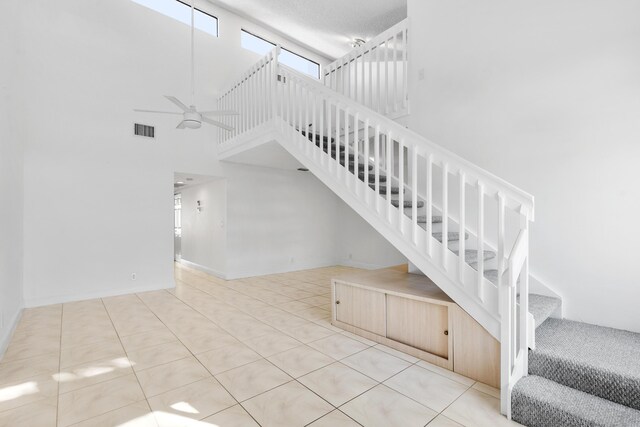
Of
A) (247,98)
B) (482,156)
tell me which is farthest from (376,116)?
(247,98)

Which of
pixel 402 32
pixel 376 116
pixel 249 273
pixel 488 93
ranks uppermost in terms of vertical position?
pixel 402 32

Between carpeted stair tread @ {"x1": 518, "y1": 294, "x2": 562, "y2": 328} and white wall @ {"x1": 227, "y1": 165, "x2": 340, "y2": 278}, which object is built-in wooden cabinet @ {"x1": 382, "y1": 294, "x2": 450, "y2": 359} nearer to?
carpeted stair tread @ {"x1": 518, "y1": 294, "x2": 562, "y2": 328}

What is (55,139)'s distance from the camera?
4523 mm

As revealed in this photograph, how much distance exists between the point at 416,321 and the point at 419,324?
0.12ft

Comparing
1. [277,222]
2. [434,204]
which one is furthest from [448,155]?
[277,222]

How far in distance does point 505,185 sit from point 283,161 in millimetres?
4637

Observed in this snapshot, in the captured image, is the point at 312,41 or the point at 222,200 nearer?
the point at 222,200

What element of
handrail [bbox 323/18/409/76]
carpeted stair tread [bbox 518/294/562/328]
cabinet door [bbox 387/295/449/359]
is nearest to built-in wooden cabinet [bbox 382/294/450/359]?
cabinet door [bbox 387/295/449/359]

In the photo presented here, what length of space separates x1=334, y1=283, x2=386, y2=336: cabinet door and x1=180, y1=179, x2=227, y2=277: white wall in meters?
3.48

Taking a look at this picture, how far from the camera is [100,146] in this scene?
16.0 ft

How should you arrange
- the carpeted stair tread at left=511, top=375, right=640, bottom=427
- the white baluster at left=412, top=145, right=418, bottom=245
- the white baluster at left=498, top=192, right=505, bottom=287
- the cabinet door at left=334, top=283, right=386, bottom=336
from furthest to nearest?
the cabinet door at left=334, top=283, right=386, bottom=336 < the white baluster at left=412, top=145, right=418, bottom=245 < the white baluster at left=498, top=192, right=505, bottom=287 < the carpeted stair tread at left=511, top=375, right=640, bottom=427

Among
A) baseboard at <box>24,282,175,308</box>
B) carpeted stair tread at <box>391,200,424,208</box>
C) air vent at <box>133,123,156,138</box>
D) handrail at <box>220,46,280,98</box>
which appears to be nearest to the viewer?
carpeted stair tread at <box>391,200,424,208</box>

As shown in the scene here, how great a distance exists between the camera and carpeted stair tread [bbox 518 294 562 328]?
237 centimetres

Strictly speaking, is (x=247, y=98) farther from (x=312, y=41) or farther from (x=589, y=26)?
(x=589, y=26)
